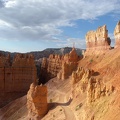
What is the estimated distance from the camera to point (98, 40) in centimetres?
7525

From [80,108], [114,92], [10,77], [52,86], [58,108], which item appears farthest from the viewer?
[10,77]


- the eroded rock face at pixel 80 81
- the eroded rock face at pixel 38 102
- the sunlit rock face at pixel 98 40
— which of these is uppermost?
the sunlit rock face at pixel 98 40

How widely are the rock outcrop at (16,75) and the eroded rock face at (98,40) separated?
18.6 m

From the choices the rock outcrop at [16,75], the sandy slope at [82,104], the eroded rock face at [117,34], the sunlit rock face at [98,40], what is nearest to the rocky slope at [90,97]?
the sandy slope at [82,104]

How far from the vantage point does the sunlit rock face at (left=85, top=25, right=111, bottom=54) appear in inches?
2788

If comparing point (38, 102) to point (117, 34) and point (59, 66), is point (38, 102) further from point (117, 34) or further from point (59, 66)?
point (59, 66)

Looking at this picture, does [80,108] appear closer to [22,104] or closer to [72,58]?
[22,104]

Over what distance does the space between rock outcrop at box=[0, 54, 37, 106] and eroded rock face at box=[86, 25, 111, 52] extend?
18.6 metres

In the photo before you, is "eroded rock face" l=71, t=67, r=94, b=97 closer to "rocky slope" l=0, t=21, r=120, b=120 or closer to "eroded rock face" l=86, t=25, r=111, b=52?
"rocky slope" l=0, t=21, r=120, b=120

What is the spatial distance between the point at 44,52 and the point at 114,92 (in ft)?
410

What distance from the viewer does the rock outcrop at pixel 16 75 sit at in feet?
263

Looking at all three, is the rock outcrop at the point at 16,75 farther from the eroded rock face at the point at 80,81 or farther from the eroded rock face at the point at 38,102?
the eroded rock face at the point at 38,102

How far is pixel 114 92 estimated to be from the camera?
3225cm

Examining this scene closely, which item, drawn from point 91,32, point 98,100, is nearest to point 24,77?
point 91,32
